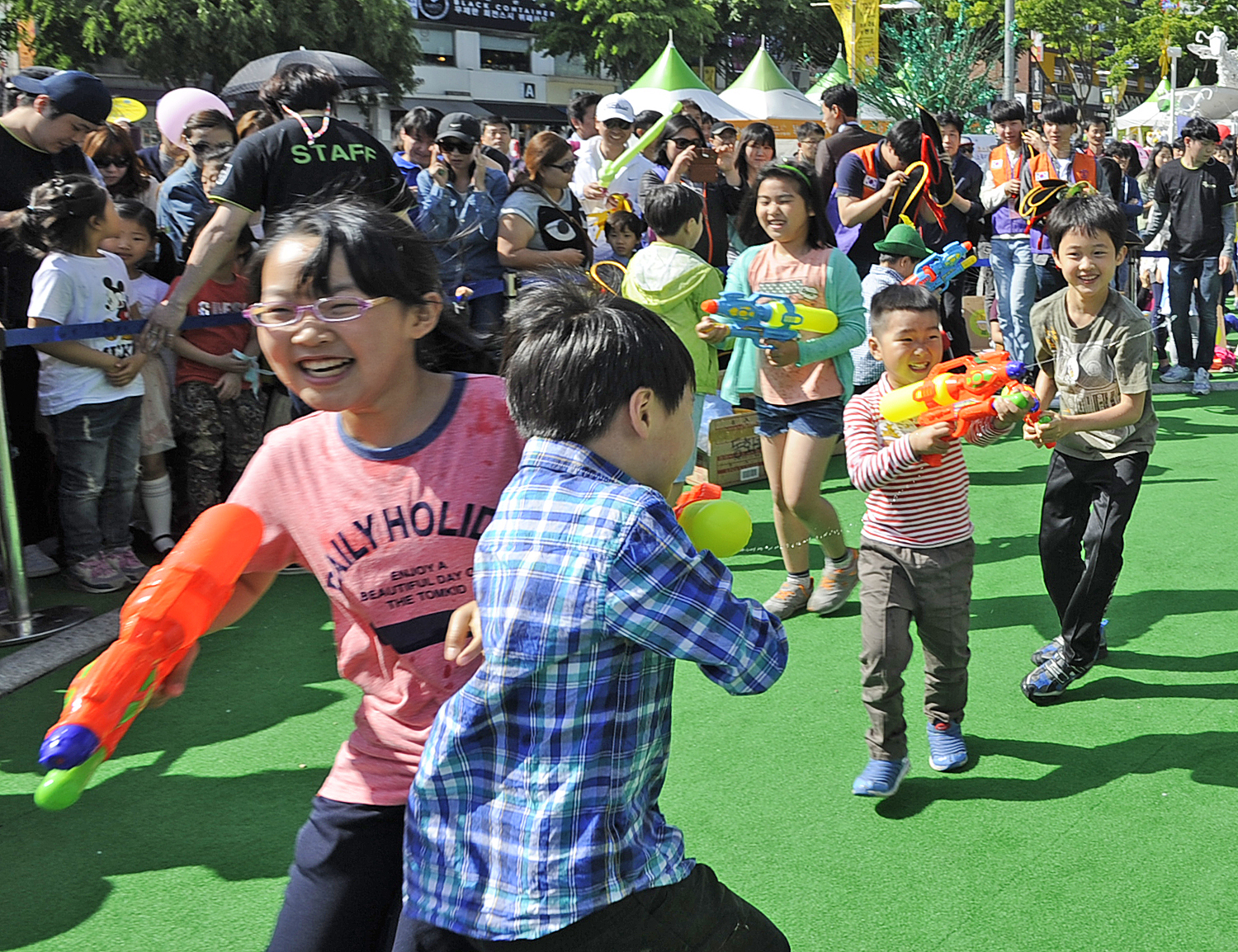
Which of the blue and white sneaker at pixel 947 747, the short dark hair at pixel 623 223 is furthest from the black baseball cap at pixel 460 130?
the blue and white sneaker at pixel 947 747

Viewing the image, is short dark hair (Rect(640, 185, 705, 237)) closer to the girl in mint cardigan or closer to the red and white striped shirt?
the girl in mint cardigan

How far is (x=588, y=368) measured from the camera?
1.74m

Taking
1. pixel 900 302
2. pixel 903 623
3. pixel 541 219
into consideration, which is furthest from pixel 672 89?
pixel 903 623

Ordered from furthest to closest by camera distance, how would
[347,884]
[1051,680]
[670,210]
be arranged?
[670,210], [1051,680], [347,884]

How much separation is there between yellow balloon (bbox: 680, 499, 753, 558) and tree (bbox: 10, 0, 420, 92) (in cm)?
3419

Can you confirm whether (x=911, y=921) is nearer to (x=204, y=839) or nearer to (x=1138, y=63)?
(x=204, y=839)

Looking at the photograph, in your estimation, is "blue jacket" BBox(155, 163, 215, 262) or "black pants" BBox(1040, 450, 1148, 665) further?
"blue jacket" BBox(155, 163, 215, 262)

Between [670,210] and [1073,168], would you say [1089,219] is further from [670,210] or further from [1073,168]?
[1073,168]

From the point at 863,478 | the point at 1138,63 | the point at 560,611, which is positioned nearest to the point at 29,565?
the point at 863,478

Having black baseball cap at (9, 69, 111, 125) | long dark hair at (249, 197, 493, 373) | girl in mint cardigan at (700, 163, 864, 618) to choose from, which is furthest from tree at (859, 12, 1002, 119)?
long dark hair at (249, 197, 493, 373)

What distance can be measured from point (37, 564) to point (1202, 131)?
9.22 metres

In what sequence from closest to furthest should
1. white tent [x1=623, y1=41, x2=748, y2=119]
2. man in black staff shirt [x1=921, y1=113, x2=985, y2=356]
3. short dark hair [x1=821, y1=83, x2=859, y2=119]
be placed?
1. man in black staff shirt [x1=921, y1=113, x2=985, y2=356]
2. short dark hair [x1=821, y1=83, x2=859, y2=119]
3. white tent [x1=623, y1=41, x2=748, y2=119]

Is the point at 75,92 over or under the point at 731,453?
over

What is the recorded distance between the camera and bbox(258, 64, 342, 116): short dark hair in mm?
4965
